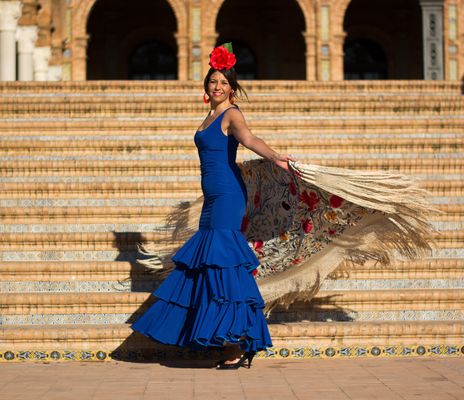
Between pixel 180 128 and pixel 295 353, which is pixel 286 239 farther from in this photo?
pixel 180 128

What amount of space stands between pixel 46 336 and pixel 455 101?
24.8 feet

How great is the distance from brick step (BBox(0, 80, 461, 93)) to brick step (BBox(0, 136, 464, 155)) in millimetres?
3394

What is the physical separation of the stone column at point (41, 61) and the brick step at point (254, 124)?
513 inches

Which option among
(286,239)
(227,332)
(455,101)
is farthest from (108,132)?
(227,332)

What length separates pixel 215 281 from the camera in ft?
19.9

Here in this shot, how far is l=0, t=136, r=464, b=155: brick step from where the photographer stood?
35.4ft

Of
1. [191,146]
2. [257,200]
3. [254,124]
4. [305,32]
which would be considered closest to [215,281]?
[257,200]

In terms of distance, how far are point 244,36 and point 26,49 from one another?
7726 mm

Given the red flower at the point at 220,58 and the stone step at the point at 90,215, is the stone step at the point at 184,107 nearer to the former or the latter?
the stone step at the point at 90,215

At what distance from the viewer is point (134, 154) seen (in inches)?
425

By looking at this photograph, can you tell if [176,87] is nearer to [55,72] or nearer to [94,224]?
[94,224]

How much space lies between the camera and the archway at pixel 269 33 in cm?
2880

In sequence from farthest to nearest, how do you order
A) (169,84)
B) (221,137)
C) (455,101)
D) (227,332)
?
(169,84), (455,101), (221,137), (227,332)

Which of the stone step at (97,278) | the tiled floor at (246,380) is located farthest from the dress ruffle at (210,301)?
the stone step at (97,278)
